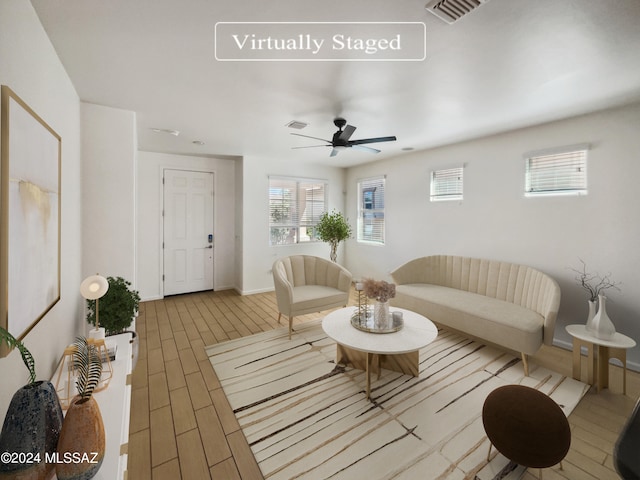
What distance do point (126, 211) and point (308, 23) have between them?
2566mm

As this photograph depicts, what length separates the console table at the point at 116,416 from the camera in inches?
43.6

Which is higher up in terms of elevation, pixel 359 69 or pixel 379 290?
pixel 359 69

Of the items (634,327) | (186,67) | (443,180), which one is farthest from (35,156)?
(634,327)

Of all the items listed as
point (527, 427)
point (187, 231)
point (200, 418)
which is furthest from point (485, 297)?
point (187, 231)

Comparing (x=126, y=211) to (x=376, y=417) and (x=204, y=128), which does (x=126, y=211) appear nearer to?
(x=204, y=128)

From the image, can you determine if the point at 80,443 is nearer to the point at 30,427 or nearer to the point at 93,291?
the point at 30,427

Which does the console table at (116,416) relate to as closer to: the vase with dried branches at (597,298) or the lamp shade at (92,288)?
the lamp shade at (92,288)

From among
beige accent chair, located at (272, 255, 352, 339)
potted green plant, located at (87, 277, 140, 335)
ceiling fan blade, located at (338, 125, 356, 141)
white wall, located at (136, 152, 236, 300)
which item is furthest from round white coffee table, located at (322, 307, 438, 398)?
white wall, located at (136, 152, 236, 300)

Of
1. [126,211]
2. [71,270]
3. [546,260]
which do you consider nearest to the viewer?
[71,270]

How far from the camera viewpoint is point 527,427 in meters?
1.48

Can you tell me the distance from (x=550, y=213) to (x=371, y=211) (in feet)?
10.0

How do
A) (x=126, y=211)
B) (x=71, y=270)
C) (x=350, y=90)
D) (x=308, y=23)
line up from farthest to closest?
(x=126, y=211) < (x=350, y=90) < (x=71, y=270) < (x=308, y=23)

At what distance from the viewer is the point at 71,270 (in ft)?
7.43

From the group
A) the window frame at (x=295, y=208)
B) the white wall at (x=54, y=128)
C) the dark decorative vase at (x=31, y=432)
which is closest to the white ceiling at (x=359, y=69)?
the white wall at (x=54, y=128)
